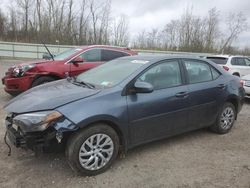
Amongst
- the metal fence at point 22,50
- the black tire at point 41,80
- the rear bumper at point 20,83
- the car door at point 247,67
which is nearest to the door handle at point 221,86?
the black tire at point 41,80

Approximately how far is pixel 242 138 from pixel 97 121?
3073mm

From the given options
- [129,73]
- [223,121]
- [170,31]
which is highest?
[170,31]

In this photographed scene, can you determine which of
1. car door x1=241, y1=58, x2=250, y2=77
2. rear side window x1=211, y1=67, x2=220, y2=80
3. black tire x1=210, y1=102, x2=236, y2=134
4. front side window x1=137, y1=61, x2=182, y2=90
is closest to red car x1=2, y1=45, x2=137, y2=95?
front side window x1=137, y1=61, x2=182, y2=90

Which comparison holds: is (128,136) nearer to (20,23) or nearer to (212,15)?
(20,23)

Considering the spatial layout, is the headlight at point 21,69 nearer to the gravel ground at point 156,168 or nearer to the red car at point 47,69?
the red car at point 47,69

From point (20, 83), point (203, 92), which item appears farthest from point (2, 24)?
point (203, 92)

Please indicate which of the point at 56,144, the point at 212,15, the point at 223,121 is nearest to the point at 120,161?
the point at 56,144

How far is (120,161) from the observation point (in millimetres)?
3879

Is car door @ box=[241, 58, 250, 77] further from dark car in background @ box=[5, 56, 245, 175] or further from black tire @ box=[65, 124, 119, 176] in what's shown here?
black tire @ box=[65, 124, 119, 176]

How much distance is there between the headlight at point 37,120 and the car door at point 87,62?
4.16 m

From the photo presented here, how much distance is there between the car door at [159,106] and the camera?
12.3ft

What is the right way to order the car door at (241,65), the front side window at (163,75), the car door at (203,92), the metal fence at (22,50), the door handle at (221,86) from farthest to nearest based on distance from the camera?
the metal fence at (22,50) → the car door at (241,65) → the door handle at (221,86) → the car door at (203,92) → the front side window at (163,75)

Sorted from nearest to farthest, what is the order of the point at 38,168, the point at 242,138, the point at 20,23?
the point at 38,168
the point at 242,138
the point at 20,23

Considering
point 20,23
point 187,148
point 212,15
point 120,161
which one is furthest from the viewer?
point 212,15
